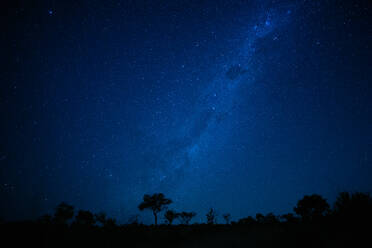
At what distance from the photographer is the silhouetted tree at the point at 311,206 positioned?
149 feet

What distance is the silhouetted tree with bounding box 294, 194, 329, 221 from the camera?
45375 millimetres

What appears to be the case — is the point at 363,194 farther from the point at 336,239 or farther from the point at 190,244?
the point at 190,244

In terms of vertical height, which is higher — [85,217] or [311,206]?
[85,217]

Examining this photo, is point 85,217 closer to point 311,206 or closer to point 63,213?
point 63,213

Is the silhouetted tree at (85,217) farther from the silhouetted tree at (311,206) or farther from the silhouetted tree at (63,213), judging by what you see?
the silhouetted tree at (311,206)

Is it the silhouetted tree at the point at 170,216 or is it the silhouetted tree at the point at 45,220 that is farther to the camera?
the silhouetted tree at the point at 170,216

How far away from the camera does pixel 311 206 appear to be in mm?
45812

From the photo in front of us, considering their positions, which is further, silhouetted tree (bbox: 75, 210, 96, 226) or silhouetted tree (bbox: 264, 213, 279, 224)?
silhouetted tree (bbox: 75, 210, 96, 226)

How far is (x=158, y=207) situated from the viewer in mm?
55781

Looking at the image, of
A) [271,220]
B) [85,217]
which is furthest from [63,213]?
[271,220]

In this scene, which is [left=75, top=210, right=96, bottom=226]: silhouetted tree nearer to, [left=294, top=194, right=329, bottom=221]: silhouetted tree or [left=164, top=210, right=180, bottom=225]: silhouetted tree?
[left=164, top=210, right=180, bottom=225]: silhouetted tree

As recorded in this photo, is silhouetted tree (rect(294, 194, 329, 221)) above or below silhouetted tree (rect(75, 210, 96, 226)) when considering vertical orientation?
below

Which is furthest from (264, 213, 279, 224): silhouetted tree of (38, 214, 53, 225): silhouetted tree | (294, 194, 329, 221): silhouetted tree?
(38, 214, 53, 225): silhouetted tree

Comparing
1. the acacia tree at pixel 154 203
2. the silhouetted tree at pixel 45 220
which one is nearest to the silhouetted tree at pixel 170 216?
the acacia tree at pixel 154 203
